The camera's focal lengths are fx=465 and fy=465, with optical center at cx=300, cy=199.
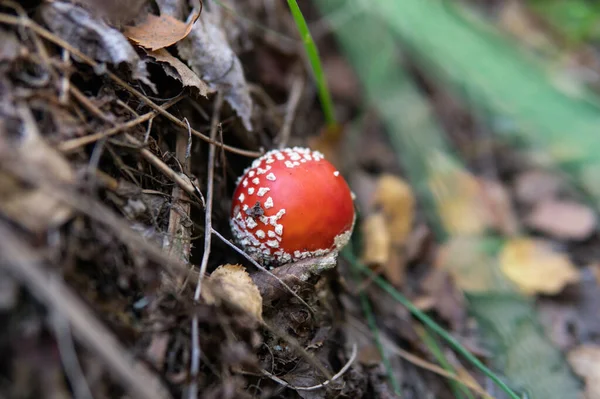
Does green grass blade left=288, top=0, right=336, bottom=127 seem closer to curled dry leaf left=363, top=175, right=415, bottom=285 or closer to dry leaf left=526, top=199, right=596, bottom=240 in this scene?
curled dry leaf left=363, top=175, right=415, bottom=285

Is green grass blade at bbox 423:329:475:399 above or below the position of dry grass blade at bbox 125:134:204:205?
below

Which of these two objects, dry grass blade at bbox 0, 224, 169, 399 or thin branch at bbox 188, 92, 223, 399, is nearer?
dry grass blade at bbox 0, 224, 169, 399

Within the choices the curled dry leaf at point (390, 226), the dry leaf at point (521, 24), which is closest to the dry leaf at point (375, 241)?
the curled dry leaf at point (390, 226)

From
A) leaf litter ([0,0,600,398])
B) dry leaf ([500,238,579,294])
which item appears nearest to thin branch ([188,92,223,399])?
leaf litter ([0,0,600,398])

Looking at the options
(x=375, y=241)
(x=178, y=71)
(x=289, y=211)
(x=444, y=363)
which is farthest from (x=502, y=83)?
(x=178, y=71)

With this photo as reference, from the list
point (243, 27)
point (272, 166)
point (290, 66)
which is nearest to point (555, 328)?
point (272, 166)

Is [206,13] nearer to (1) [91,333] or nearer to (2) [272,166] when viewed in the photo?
(2) [272,166]

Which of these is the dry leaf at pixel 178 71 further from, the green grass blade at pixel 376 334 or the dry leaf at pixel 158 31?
the green grass blade at pixel 376 334
